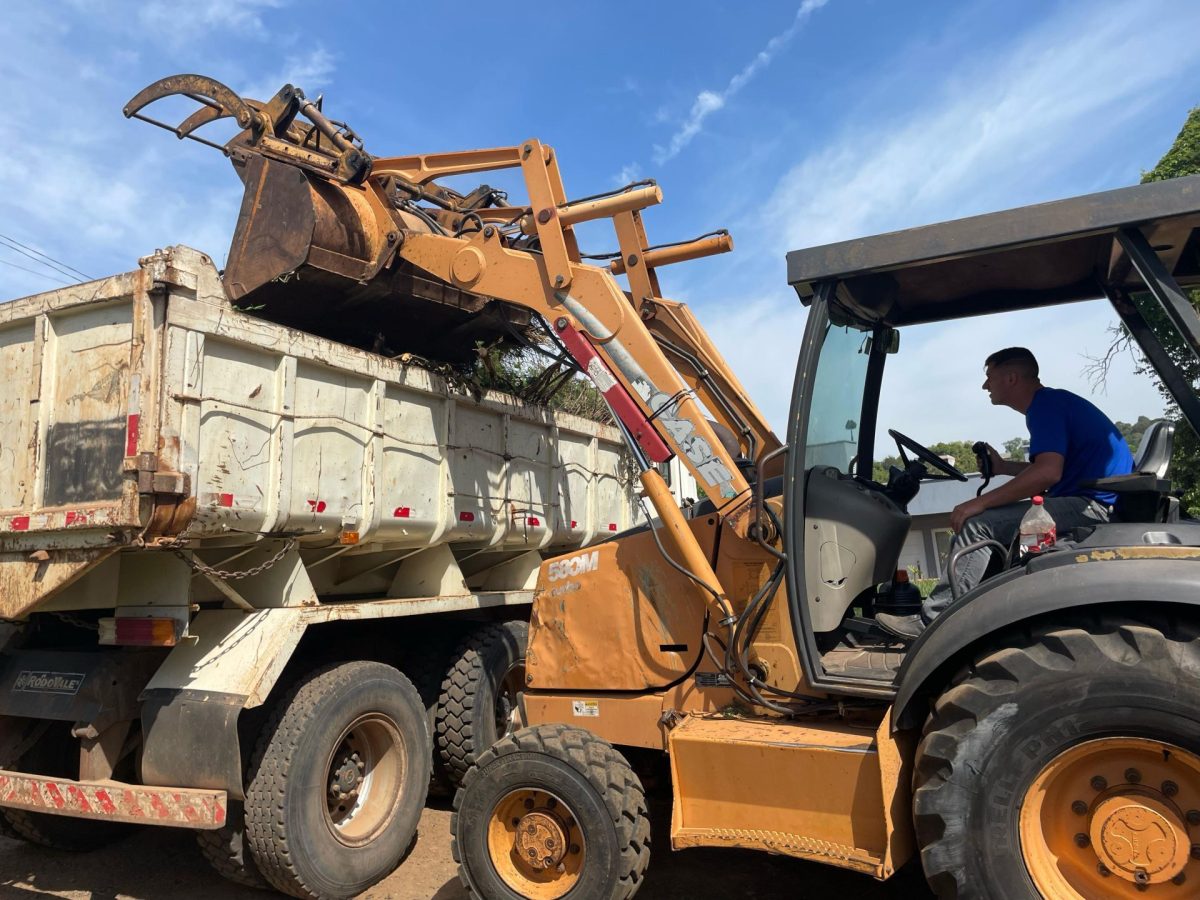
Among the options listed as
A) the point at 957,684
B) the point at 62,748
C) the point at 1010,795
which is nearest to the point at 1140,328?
the point at 957,684

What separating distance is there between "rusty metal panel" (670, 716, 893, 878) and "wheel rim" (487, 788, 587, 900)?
448 millimetres

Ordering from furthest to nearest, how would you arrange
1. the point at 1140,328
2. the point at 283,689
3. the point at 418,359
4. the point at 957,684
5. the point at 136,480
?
1. the point at 418,359
2. the point at 283,689
3. the point at 136,480
4. the point at 1140,328
5. the point at 957,684

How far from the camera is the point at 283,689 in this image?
4.26m

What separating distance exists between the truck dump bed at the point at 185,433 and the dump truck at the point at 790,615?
37cm

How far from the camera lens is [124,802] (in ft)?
12.0

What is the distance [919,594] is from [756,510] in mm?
914

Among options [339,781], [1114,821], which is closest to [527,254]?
[339,781]

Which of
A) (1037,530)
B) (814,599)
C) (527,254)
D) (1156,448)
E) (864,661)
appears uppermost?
(527,254)

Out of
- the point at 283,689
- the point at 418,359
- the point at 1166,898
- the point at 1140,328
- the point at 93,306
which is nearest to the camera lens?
the point at 1166,898

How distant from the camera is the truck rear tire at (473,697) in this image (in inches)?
205

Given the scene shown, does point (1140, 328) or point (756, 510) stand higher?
point (1140, 328)

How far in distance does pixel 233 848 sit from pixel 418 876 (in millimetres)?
1014

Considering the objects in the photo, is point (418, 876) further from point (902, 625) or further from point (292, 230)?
point (292, 230)

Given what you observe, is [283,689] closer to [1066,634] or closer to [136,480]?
[136,480]
